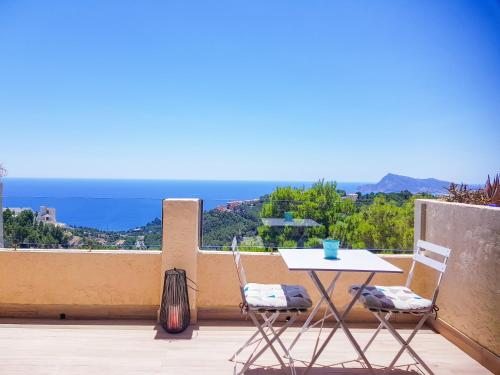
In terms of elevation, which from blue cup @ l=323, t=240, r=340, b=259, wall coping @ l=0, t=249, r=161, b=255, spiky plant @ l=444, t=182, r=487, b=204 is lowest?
wall coping @ l=0, t=249, r=161, b=255

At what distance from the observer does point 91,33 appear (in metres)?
12.9

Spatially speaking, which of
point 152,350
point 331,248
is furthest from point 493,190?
point 152,350

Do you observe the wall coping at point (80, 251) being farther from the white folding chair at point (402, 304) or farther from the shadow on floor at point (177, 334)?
the white folding chair at point (402, 304)

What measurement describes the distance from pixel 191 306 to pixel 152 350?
741 millimetres

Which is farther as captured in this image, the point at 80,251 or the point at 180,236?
the point at 80,251

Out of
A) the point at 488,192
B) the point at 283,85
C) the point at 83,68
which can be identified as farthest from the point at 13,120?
the point at 488,192

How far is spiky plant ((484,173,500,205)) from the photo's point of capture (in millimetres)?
4213

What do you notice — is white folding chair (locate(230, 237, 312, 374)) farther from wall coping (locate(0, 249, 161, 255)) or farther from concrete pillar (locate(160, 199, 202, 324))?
wall coping (locate(0, 249, 161, 255))

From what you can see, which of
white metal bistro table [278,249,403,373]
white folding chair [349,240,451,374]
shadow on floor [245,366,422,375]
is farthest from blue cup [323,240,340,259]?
shadow on floor [245,366,422,375]

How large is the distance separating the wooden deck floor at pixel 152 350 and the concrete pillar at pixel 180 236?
513 mm

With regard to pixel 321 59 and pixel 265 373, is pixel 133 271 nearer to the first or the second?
pixel 265 373

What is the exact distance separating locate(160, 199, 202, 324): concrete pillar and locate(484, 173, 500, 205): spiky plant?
298 centimetres

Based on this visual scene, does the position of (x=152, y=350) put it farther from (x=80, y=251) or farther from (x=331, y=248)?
(x=331, y=248)

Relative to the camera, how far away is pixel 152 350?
11.0ft
